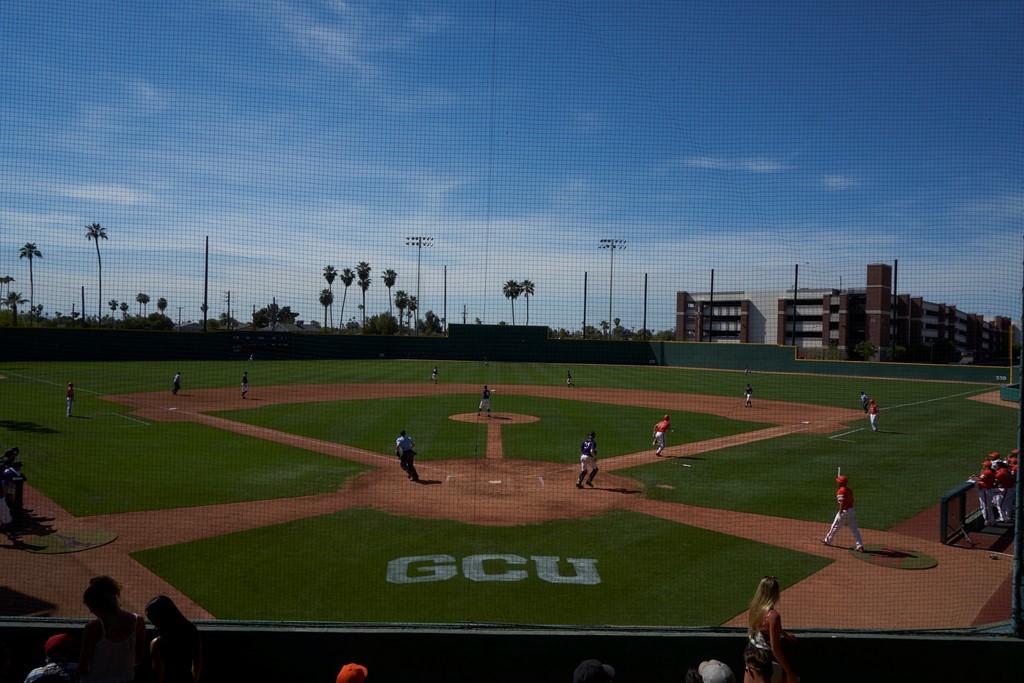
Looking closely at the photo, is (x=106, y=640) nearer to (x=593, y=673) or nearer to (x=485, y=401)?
(x=593, y=673)

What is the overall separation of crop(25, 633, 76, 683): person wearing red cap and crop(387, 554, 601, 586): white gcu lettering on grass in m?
4.65

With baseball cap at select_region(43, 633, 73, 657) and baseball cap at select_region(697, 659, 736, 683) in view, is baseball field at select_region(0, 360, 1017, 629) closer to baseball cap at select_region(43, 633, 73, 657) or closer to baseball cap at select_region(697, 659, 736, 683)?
baseball cap at select_region(43, 633, 73, 657)

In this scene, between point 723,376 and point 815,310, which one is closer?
point 723,376

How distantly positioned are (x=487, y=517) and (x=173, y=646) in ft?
27.8

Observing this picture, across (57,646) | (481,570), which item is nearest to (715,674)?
(57,646)

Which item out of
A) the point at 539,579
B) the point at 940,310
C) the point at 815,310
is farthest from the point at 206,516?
the point at 815,310

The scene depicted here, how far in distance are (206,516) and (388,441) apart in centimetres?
870

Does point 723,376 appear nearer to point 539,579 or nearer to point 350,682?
point 539,579

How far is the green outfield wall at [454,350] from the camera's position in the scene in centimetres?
3024

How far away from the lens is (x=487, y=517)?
12172 millimetres

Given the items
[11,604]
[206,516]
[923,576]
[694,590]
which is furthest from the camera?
[206,516]

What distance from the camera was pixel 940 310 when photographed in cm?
2055

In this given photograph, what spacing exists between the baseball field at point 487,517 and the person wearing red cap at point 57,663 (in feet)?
10.9

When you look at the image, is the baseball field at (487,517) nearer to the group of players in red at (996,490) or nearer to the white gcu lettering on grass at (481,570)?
the white gcu lettering on grass at (481,570)
